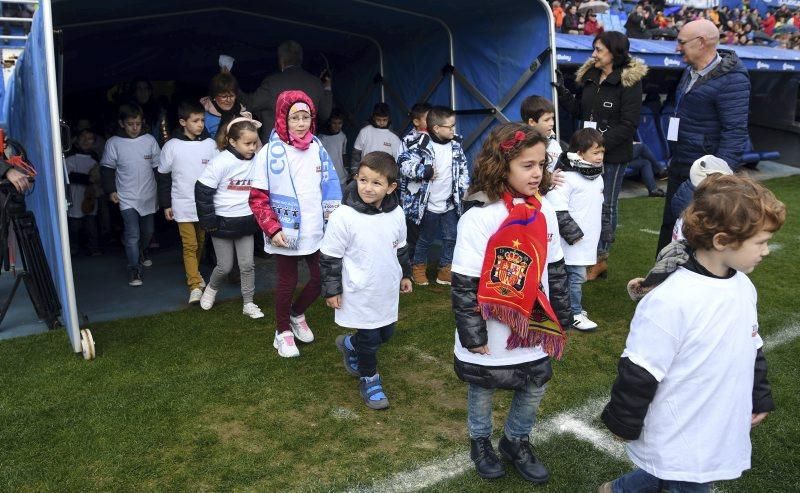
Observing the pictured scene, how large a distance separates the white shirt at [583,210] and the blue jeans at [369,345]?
155cm

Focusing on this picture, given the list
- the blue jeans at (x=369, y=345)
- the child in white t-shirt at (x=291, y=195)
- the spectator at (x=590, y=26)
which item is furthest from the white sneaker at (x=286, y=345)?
the spectator at (x=590, y=26)

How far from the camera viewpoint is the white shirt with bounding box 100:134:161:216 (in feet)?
19.2

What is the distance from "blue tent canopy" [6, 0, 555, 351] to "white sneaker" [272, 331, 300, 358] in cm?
128

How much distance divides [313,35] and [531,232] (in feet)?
20.4

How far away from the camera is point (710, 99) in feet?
14.8

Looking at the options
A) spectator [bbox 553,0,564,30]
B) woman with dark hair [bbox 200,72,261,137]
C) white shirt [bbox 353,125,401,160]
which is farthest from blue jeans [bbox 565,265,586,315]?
spectator [bbox 553,0,564,30]

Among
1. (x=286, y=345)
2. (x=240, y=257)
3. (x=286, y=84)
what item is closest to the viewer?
(x=286, y=345)

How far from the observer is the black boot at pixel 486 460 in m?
2.93

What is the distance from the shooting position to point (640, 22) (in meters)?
13.0

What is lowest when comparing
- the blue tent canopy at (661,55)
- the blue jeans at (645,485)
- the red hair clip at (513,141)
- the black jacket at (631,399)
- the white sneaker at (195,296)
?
the white sneaker at (195,296)

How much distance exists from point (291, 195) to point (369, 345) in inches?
44.8

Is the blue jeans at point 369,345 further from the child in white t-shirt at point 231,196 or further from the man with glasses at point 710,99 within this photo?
the man with glasses at point 710,99

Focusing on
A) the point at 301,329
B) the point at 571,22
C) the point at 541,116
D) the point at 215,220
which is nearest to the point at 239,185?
the point at 215,220

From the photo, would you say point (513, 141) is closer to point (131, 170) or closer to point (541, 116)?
point (541, 116)
